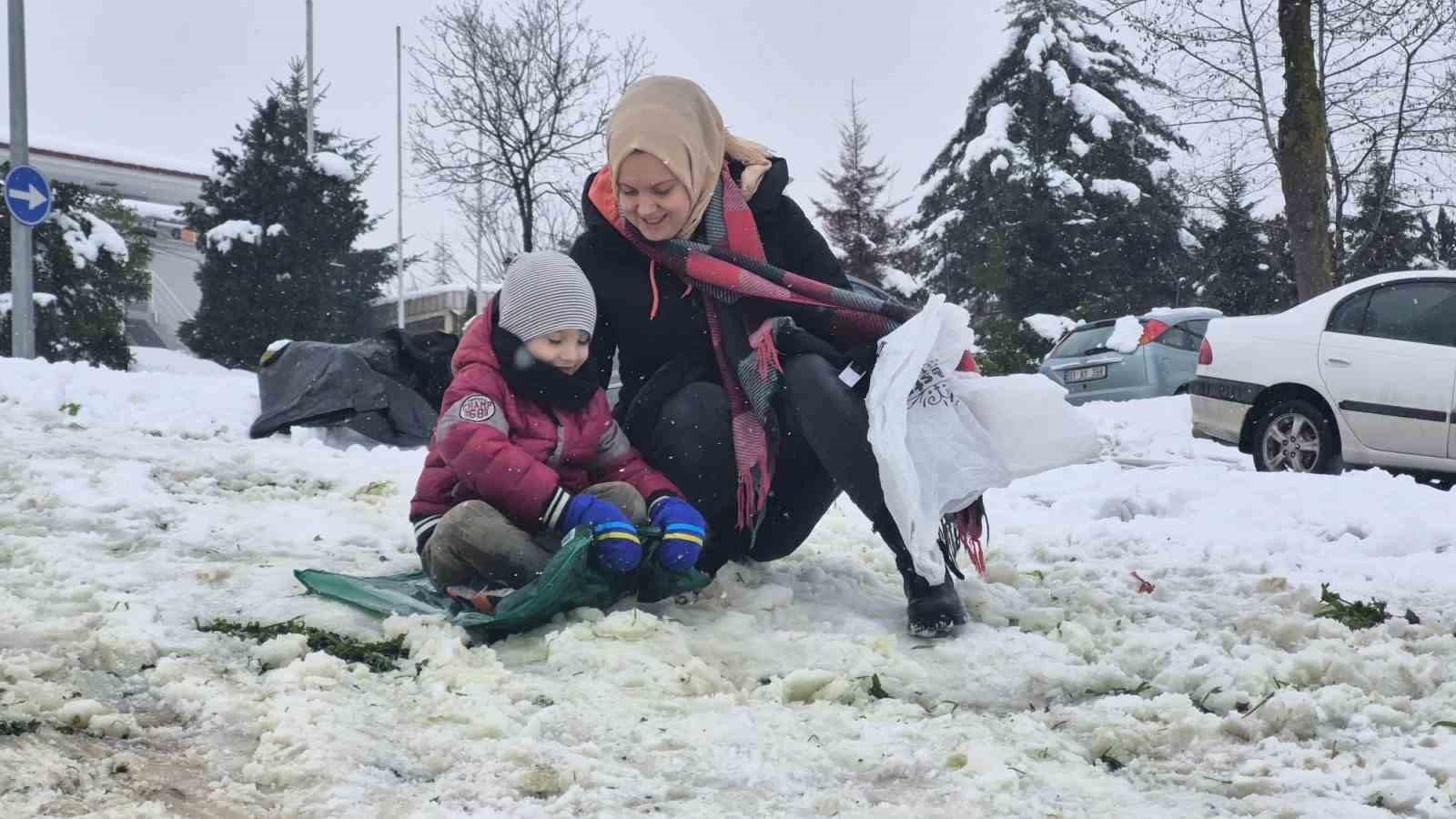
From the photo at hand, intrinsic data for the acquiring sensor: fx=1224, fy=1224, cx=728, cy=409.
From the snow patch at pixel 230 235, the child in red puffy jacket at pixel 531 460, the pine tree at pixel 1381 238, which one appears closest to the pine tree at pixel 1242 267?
the pine tree at pixel 1381 238

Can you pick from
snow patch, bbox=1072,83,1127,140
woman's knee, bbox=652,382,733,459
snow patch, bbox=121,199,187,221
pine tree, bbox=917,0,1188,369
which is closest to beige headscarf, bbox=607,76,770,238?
woman's knee, bbox=652,382,733,459

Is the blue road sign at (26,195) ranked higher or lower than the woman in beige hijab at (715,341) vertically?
higher

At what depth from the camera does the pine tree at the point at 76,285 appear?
21.5 m

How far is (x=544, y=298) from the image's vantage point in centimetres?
311

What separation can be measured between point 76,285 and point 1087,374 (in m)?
17.9

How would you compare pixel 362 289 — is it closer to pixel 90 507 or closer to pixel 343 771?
pixel 90 507

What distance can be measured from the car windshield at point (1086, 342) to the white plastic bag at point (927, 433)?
11243 millimetres

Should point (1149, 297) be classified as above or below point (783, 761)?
above

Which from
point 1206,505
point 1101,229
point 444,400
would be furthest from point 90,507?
point 1101,229

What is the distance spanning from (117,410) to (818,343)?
6.51m

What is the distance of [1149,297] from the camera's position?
2714cm

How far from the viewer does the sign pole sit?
12.3m

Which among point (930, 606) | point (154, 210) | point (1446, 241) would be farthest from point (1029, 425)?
point (154, 210)

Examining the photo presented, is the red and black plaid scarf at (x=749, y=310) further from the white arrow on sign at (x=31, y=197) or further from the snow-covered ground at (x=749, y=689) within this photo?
the white arrow on sign at (x=31, y=197)
